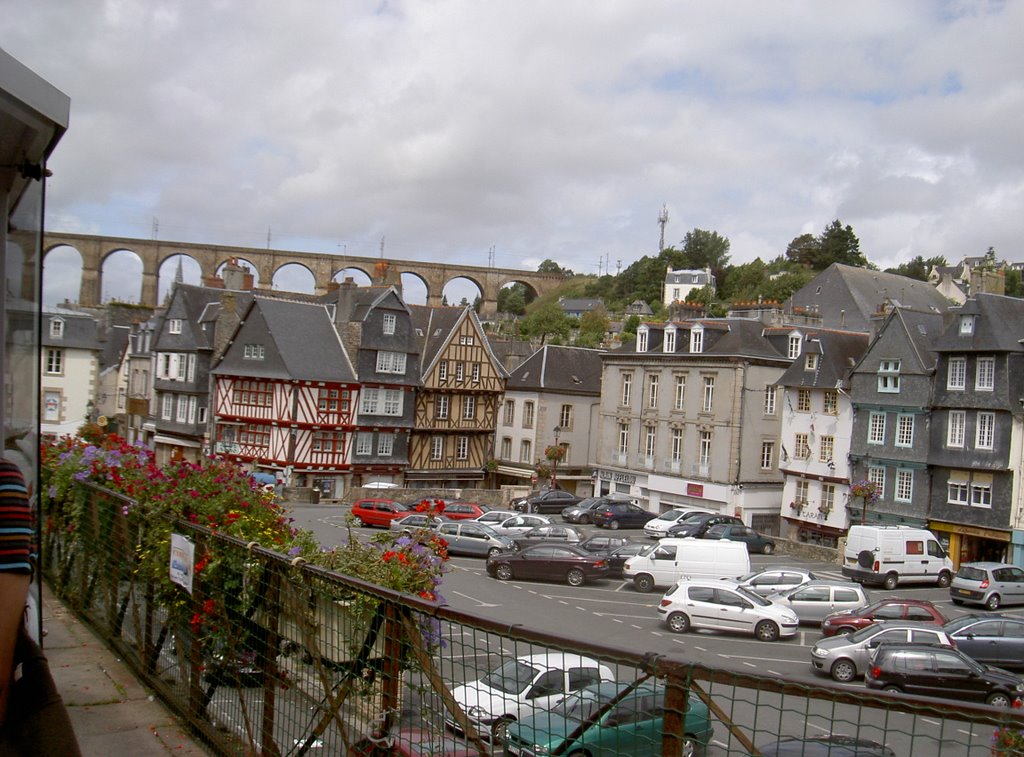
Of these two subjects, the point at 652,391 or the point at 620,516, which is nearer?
the point at 620,516

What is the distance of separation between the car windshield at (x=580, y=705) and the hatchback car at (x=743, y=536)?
1146 inches

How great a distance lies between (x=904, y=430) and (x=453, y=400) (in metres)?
20.5

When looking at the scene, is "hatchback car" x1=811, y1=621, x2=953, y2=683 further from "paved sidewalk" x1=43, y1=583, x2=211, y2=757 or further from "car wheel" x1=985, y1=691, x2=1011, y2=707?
"paved sidewalk" x1=43, y1=583, x2=211, y2=757

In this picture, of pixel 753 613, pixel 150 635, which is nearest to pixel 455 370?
pixel 753 613

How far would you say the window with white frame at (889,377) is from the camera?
3244 cm

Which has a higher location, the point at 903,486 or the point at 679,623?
the point at 903,486

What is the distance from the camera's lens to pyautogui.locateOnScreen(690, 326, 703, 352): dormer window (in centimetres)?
3944

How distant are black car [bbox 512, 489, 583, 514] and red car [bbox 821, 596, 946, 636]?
18732mm

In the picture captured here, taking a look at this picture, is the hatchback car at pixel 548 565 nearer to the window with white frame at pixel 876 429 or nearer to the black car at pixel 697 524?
the black car at pixel 697 524

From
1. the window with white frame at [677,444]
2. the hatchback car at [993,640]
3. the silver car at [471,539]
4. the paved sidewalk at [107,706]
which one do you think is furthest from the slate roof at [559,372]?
the paved sidewalk at [107,706]

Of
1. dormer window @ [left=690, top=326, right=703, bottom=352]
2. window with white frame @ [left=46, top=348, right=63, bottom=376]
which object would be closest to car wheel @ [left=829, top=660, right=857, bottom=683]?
dormer window @ [left=690, top=326, right=703, bottom=352]

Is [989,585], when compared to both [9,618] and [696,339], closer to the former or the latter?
[696,339]

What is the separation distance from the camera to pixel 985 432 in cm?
2981

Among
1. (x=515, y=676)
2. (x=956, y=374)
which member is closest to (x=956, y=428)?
(x=956, y=374)
